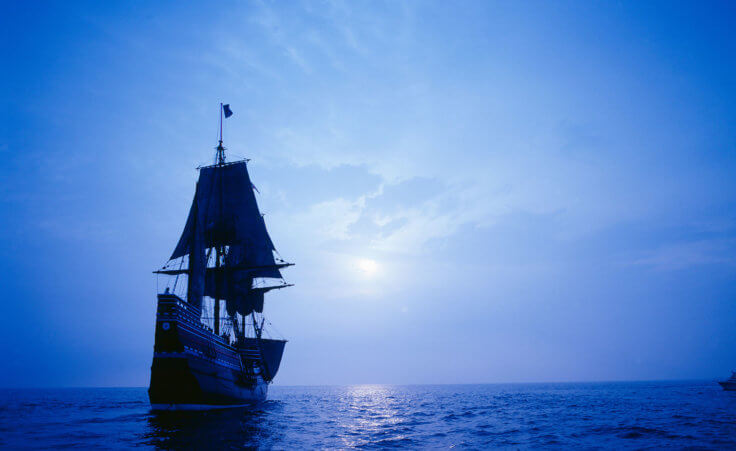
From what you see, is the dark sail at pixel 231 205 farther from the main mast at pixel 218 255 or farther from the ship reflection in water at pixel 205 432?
the ship reflection in water at pixel 205 432

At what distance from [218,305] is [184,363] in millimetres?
25665

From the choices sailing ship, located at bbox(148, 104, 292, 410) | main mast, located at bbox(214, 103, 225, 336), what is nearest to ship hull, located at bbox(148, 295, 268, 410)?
Answer: sailing ship, located at bbox(148, 104, 292, 410)

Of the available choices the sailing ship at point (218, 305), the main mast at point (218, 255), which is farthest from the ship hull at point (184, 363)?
the main mast at point (218, 255)

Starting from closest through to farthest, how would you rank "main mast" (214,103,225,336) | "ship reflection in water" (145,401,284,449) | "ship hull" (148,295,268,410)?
"ship reflection in water" (145,401,284,449) < "ship hull" (148,295,268,410) < "main mast" (214,103,225,336)

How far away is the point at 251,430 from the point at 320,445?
21.5ft

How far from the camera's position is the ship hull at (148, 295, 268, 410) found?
28.6m

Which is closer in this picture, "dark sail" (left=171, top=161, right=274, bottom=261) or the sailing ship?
the sailing ship

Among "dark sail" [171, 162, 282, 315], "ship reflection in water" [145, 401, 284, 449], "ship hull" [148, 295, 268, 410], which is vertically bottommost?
"ship reflection in water" [145, 401, 284, 449]

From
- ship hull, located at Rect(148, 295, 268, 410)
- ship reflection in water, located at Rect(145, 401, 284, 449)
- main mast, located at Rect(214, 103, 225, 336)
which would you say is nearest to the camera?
ship reflection in water, located at Rect(145, 401, 284, 449)

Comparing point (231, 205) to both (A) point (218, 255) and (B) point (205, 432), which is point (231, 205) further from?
(B) point (205, 432)

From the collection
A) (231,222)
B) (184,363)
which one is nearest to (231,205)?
(231,222)

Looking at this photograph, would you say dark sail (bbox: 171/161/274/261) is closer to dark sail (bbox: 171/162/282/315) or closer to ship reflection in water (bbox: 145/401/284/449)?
dark sail (bbox: 171/162/282/315)

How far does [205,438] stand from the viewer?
21312mm

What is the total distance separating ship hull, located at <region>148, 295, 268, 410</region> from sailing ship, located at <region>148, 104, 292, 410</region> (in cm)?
6
